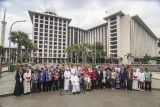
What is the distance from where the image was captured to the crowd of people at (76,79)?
40.5 ft

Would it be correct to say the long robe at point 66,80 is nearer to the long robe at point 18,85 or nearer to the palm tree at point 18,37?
the long robe at point 18,85

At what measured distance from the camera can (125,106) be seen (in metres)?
9.02

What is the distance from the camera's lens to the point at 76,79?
1305cm

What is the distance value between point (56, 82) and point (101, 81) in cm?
362

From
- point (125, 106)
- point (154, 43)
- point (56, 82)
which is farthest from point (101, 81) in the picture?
point (154, 43)

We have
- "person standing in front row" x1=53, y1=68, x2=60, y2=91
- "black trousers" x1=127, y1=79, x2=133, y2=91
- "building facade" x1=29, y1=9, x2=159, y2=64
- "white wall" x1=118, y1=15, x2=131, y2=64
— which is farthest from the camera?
"building facade" x1=29, y1=9, x2=159, y2=64

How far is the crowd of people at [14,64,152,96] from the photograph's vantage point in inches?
486

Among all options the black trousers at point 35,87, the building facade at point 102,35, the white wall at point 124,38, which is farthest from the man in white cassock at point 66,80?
the building facade at point 102,35

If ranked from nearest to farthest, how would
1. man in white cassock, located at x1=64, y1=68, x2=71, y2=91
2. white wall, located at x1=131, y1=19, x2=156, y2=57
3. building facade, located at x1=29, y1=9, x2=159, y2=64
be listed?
man in white cassock, located at x1=64, y1=68, x2=71, y2=91 < building facade, located at x1=29, y1=9, x2=159, y2=64 < white wall, located at x1=131, y1=19, x2=156, y2=57

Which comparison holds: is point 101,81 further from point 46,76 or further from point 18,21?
point 18,21

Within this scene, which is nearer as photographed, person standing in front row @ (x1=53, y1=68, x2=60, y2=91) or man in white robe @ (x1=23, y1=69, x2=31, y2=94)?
man in white robe @ (x1=23, y1=69, x2=31, y2=94)

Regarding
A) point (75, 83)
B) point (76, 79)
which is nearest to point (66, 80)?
point (76, 79)

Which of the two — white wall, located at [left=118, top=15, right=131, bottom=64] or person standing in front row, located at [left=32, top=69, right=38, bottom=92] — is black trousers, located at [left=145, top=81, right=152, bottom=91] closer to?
person standing in front row, located at [left=32, top=69, right=38, bottom=92]

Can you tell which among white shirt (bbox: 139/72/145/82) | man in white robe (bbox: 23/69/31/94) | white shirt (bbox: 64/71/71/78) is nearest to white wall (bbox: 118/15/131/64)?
white shirt (bbox: 139/72/145/82)
